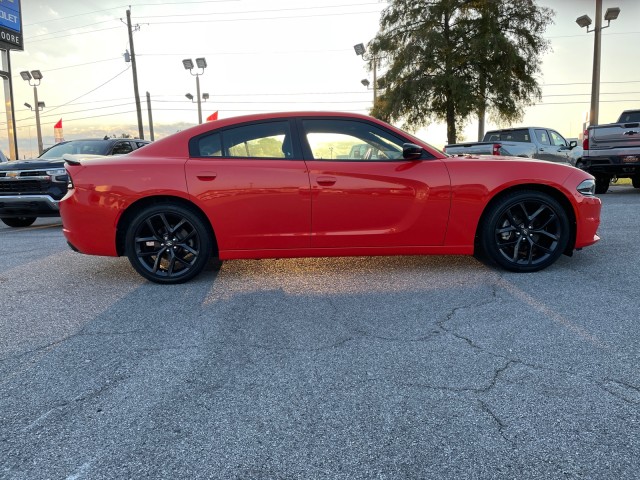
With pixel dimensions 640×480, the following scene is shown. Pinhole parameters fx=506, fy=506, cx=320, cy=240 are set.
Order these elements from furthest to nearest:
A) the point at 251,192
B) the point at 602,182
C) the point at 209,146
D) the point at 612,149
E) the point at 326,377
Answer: the point at 602,182
the point at 612,149
the point at 209,146
the point at 251,192
the point at 326,377

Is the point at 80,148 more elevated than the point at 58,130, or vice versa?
the point at 58,130

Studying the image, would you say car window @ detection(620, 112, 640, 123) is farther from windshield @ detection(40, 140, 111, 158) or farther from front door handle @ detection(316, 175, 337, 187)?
windshield @ detection(40, 140, 111, 158)

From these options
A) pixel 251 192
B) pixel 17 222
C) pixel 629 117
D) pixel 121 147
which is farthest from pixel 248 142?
pixel 629 117

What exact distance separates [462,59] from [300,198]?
23.3 metres

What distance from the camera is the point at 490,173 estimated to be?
466cm

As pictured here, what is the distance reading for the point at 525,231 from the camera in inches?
189

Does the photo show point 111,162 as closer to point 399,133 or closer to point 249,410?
point 399,133

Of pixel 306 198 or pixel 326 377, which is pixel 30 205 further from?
pixel 326 377

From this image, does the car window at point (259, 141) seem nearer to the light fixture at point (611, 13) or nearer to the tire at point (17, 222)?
the tire at point (17, 222)

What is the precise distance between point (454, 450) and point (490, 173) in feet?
10.5

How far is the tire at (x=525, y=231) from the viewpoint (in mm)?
4734

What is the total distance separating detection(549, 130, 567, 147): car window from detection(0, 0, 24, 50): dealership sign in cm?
2090

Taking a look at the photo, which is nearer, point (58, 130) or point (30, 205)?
point (30, 205)

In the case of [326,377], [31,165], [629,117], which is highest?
[629,117]
